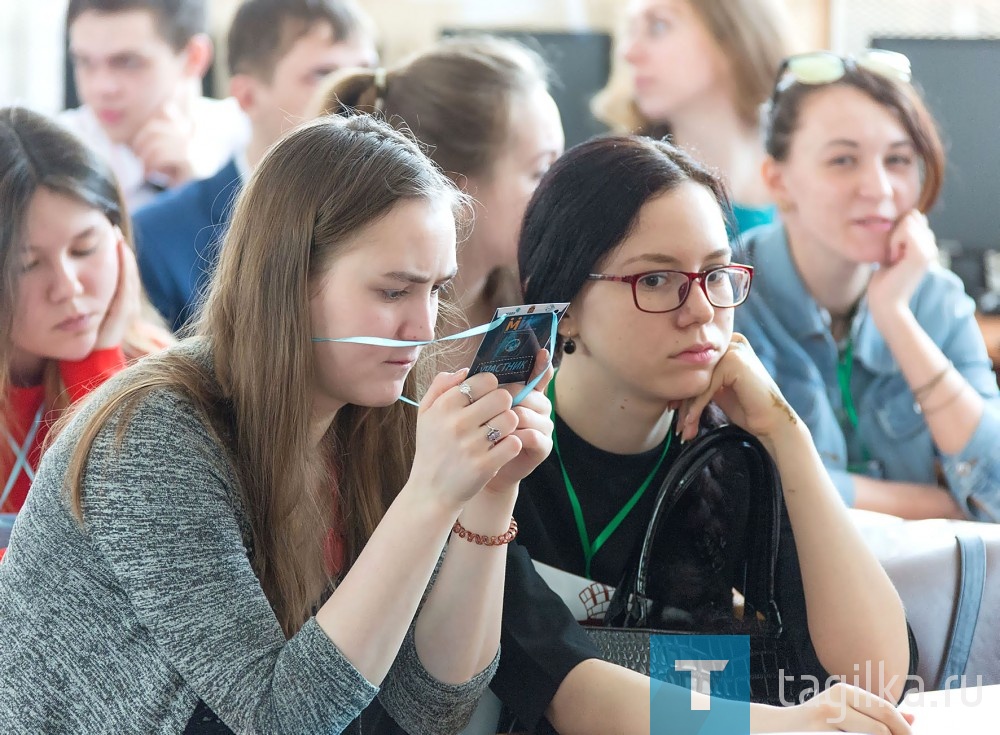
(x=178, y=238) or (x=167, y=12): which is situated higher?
(x=167, y=12)

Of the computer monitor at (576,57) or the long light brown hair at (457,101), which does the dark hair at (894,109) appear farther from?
the computer monitor at (576,57)

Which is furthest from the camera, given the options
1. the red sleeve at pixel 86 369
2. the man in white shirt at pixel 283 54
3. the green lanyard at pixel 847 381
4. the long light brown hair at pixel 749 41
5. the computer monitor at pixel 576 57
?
the computer monitor at pixel 576 57

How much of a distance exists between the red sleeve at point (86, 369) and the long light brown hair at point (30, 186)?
0.04 feet

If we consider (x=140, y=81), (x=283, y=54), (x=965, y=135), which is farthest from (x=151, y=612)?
(x=965, y=135)

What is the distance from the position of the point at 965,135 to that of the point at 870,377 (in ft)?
4.02

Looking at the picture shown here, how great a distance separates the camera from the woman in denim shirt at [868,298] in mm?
1977

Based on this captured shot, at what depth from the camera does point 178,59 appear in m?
3.08

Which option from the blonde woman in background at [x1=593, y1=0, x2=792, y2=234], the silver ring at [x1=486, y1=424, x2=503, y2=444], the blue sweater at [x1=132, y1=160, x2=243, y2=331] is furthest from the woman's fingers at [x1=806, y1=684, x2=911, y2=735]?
the blonde woman in background at [x1=593, y1=0, x2=792, y2=234]

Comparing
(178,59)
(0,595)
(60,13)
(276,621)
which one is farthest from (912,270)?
(60,13)

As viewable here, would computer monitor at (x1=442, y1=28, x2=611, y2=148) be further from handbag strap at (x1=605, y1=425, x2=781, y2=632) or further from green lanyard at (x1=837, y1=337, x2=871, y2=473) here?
handbag strap at (x1=605, y1=425, x2=781, y2=632)

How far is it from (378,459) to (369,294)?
0.87 ft

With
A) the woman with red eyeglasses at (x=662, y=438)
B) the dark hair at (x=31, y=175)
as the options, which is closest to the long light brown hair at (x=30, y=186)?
the dark hair at (x=31, y=175)

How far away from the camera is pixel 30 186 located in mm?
1611

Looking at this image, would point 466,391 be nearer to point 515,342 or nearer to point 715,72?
point 515,342
